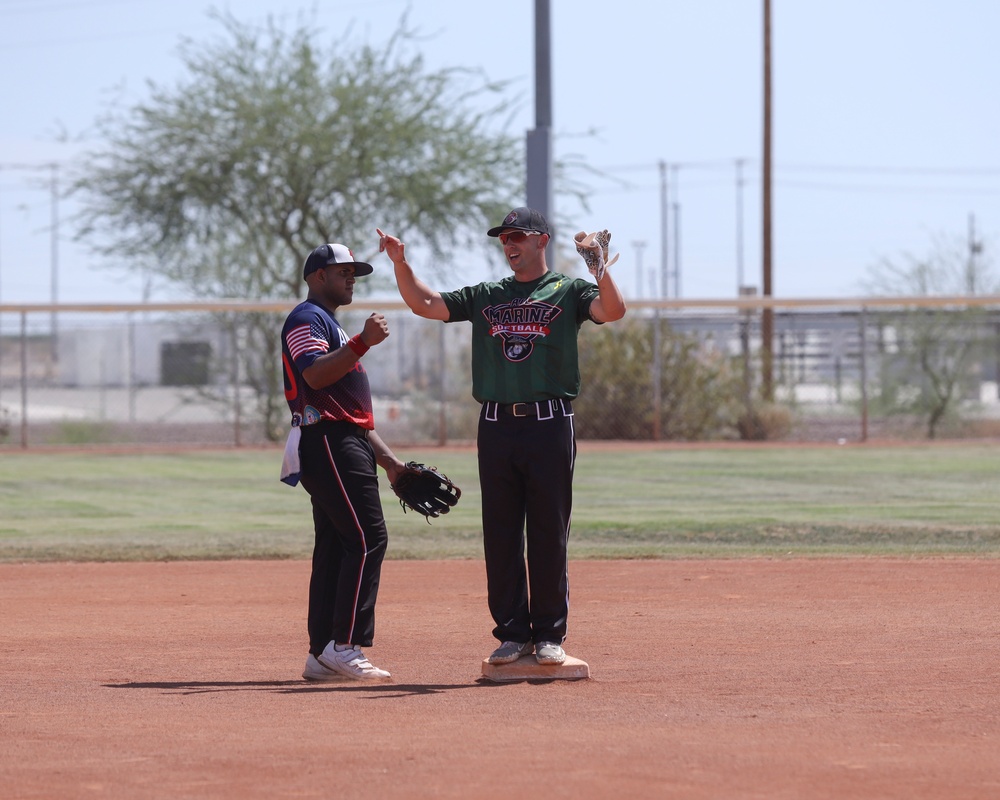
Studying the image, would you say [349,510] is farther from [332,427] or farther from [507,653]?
[507,653]

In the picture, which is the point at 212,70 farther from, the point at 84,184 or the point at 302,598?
the point at 302,598

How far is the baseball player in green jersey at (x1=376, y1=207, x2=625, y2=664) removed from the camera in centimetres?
621

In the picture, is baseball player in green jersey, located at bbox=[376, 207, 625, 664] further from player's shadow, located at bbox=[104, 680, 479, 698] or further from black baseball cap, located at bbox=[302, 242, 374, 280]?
player's shadow, located at bbox=[104, 680, 479, 698]

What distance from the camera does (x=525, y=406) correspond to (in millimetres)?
6207

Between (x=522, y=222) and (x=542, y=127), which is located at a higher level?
(x=542, y=127)

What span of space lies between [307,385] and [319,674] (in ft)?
4.29

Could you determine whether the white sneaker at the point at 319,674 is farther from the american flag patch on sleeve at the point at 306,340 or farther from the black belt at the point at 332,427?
the american flag patch on sleeve at the point at 306,340

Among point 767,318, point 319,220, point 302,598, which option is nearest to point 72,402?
point 319,220

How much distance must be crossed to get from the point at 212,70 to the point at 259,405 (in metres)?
8.00

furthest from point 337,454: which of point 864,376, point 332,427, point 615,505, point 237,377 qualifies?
point 864,376

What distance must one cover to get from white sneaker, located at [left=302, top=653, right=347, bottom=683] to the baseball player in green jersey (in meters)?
0.70

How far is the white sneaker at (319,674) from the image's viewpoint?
6.44 meters

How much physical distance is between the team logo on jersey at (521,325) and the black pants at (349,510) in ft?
2.56

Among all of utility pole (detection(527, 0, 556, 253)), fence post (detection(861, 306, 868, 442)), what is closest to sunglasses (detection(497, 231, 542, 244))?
utility pole (detection(527, 0, 556, 253))
